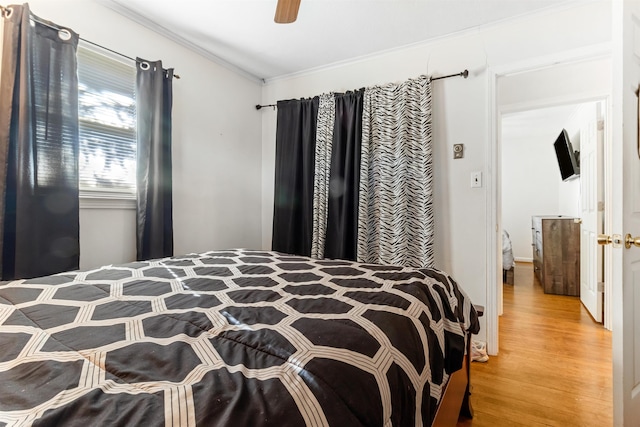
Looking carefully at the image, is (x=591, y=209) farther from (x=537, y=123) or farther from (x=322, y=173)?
(x=322, y=173)

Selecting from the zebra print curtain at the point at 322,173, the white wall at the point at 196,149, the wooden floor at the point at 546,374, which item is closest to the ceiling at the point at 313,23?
the white wall at the point at 196,149

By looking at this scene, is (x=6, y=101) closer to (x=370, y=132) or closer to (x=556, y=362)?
(x=370, y=132)

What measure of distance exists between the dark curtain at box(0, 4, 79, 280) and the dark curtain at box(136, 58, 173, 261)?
16.0 inches

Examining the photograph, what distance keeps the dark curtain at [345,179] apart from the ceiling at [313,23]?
1.52ft

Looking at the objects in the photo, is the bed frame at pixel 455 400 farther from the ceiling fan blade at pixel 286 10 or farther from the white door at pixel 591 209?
the white door at pixel 591 209

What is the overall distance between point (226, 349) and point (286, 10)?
1460 millimetres

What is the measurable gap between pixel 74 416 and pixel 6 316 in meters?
0.65

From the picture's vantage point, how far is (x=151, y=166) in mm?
2271

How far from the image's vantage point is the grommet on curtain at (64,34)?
182cm

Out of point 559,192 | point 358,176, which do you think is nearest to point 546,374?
point 358,176

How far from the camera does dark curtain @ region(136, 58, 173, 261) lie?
224cm

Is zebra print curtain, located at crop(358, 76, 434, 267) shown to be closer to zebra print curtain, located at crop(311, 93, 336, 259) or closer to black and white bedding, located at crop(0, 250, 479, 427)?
zebra print curtain, located at crop(311, 93, 336, 259)

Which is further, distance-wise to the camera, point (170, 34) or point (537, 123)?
point (537, 123)

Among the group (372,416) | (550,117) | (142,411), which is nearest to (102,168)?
A: (142,411)
